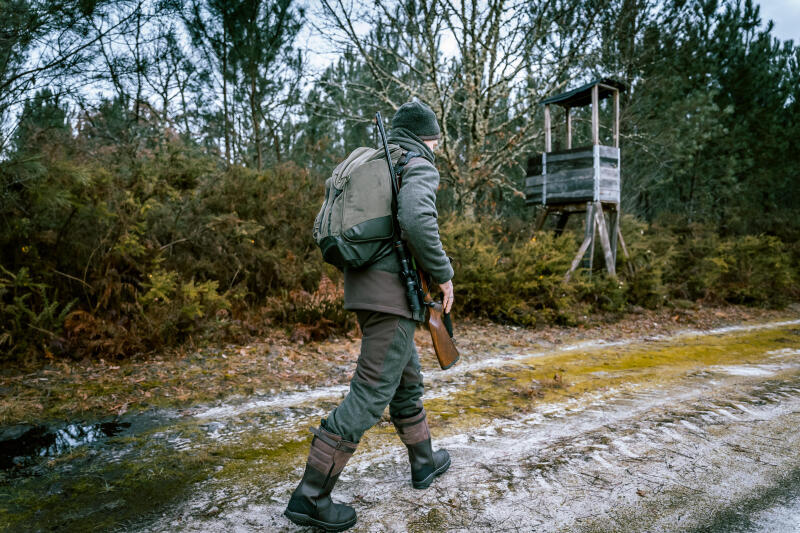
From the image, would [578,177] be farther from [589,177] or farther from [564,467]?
[564,467]

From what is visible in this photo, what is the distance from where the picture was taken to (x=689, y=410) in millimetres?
4117

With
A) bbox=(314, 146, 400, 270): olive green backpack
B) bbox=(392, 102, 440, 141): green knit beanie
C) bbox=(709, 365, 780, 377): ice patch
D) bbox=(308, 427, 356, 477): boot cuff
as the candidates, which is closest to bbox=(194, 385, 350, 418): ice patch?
bbox=(308, 427, 356, 477): boot cuff

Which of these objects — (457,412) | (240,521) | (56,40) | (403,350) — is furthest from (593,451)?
(56,40)

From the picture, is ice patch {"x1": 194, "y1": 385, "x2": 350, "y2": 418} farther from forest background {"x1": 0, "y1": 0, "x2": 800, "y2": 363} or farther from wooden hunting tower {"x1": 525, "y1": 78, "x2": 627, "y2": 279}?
wooden hunting tower {"x1": 525, "y1": 78, "x2": 627, "y2": 279}

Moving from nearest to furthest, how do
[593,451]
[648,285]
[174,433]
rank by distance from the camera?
[593,451]
[174,433]
[648,285]

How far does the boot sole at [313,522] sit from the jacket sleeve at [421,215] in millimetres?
1309

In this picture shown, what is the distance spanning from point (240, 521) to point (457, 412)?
81.2 inches

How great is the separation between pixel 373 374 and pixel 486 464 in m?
1.12

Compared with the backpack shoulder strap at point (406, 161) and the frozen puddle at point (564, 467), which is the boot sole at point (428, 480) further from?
the backpack shoulder strap at point (406, 161)

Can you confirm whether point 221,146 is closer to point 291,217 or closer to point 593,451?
point 291,217

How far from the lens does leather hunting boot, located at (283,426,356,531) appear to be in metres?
2.44

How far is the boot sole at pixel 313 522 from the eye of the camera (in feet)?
7.98

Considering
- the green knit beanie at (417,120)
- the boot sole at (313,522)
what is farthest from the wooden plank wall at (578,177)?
the boot sole at (313,522)

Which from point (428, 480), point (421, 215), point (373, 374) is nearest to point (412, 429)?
point (428, 480)
